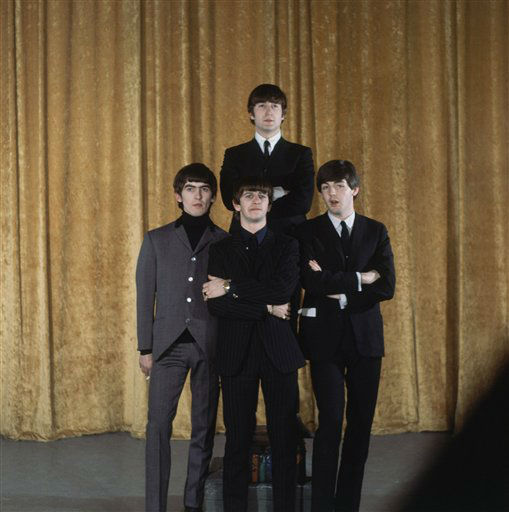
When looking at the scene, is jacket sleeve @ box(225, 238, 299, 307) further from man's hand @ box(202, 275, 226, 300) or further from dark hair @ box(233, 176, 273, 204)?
dark hair @ box(233, 176, 273, 204)

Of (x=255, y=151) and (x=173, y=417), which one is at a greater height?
(x=255, y=151)

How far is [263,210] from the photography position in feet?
10.8

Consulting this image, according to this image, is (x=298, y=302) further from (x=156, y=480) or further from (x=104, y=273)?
(x=104, y=273)

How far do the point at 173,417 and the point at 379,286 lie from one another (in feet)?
3.07

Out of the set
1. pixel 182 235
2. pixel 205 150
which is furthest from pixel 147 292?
pixel 205 150

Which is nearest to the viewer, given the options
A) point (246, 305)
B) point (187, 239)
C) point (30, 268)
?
point (246, 305)

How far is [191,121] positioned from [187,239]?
195 centimetres

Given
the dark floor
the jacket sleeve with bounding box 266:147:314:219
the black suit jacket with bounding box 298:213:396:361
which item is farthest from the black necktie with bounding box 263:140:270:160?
the dark floor

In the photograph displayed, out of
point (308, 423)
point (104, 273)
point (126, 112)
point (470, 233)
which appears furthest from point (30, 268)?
point (470, 233)

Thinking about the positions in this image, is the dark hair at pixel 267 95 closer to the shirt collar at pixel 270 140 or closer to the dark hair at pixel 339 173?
the shirt collar at pixel 270 140

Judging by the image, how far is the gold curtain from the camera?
5270mm

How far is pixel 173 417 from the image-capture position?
349 centimetres

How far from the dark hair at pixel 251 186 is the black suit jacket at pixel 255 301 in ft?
0.53

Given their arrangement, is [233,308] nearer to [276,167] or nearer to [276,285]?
[276,285]
